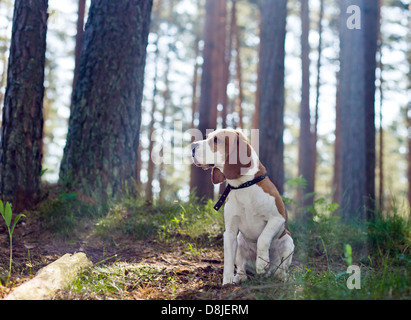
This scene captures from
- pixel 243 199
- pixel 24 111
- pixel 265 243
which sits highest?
pixel 24 111

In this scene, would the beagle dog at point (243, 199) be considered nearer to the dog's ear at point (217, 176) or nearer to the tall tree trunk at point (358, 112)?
the dog's ear at point (217, 176)

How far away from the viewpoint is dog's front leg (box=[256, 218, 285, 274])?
3.55m

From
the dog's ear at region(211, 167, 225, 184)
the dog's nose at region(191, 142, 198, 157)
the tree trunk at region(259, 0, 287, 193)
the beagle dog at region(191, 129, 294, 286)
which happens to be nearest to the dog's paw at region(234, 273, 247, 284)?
the beagle dog at region(191, 129, 294, 286)

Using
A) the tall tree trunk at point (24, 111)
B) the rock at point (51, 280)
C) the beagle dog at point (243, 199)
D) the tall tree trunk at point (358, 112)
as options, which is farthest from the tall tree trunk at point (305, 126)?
the rock at point (51, 280)

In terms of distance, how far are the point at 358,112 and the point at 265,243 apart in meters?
4.94

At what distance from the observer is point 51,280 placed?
3080mm

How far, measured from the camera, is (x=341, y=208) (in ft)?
24.6

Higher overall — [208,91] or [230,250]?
[208,91]

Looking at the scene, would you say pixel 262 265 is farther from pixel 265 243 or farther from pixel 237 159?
pixel 237 159

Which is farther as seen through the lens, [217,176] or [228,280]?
[217,176]

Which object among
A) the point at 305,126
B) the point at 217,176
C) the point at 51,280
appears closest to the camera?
the point at 51,280

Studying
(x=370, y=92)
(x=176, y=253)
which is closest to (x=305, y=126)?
(x=370, y=92)
